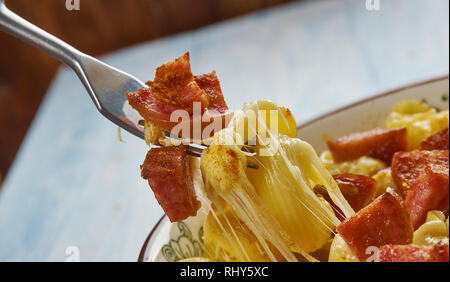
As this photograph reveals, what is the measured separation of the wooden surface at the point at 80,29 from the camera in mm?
2703

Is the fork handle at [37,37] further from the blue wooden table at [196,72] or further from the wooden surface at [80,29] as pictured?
the wooden surface at [80,29]

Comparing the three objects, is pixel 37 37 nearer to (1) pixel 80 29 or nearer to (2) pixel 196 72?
(2) pixel 196 72

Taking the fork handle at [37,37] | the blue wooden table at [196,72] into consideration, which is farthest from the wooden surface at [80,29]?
the fork handle at [37,37]

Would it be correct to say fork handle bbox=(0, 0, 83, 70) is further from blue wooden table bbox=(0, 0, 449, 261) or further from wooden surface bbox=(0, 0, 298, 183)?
wooden surface bbox=(0, 0, 298, 183)

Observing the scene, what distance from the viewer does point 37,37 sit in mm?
770

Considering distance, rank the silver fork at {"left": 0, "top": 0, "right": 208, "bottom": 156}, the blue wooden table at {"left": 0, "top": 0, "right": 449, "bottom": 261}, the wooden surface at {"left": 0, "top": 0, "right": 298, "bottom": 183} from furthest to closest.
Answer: the wooden surface at {"left": 0, "top": 0, "right": 298, "bottom": 183} < the blue wooden table at {"left": 0, "top": 0, "right": 449, "bottom": 261} < the silver fork at {"left": 0, "top": 0, "right": 208, "bottom": 156}

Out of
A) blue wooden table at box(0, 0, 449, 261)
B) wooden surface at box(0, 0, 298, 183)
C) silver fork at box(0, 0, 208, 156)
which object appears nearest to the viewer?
silver fork at box(0, 0, 208, 156)

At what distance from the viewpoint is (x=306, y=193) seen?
702 millimetres

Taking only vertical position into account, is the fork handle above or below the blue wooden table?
above

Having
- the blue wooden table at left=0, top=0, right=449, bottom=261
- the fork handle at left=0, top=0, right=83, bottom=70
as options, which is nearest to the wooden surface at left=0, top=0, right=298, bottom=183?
the blue wooden table at left=0, top=0, right=449, bottom=261

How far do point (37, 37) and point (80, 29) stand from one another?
83.9 inches

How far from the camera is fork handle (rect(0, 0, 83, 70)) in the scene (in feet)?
2.52
